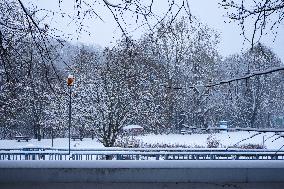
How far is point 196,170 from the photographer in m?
3.66

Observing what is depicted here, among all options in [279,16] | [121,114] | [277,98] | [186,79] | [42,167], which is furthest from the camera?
[277,98]

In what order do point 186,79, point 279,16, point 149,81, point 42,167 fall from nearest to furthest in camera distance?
point 42,167
point 279,16
point 149,81
point 186,79

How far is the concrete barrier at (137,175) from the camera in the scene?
362cm

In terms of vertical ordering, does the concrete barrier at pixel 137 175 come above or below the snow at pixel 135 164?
below

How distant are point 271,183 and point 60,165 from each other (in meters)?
2.19

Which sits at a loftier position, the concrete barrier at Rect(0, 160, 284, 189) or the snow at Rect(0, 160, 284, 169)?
Answer: the snow at Rect(0, 160, 284, 169)

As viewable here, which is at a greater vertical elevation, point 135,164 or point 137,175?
point 135,164

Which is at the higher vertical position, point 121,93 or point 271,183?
point 121,93

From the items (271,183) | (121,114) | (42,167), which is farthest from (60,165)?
(121,114)

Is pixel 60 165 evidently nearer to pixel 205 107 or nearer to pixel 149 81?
pixel 149 81

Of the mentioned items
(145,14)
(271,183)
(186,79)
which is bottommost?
(271,183)

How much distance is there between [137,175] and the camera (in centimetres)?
362

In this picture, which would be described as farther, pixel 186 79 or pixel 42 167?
pixel 186 79

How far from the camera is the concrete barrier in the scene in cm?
362
